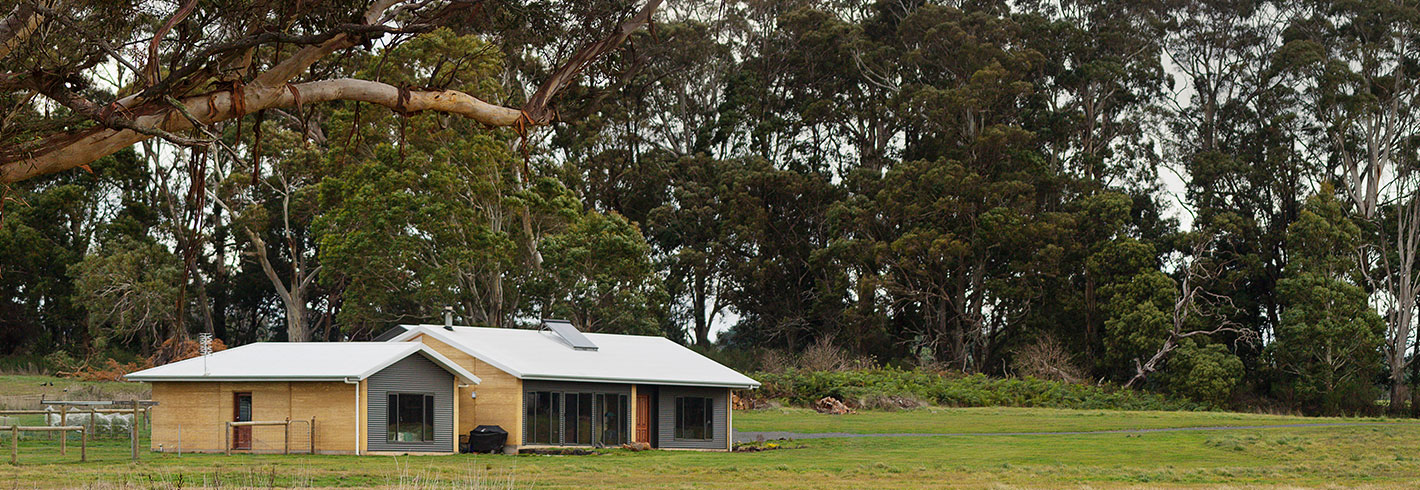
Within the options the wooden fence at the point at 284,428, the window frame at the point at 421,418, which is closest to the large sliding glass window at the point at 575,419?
the window frame at the point at 421,418

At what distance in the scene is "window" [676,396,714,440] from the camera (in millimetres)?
32688

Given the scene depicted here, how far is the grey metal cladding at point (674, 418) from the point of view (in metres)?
32.6

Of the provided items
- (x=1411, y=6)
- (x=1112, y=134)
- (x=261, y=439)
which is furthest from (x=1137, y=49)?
(x=261, y=439)

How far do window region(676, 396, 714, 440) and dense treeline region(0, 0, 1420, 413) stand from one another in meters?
15.1

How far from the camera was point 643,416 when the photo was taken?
32.7 m

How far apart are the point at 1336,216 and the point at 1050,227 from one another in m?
9.62

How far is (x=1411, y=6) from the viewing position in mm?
55438

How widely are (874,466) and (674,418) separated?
1049 centimetres

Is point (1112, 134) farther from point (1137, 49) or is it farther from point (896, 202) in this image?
point (896, 202)

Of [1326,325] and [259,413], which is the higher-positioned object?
[1326,325]

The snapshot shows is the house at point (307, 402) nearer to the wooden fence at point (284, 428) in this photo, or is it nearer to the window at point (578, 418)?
the wooden fence at point (284, 428)

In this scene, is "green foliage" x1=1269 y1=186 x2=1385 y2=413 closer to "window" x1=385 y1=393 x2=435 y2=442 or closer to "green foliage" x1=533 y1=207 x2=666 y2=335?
"green foliage" x1=533 y1=207 x2=666 y2=335

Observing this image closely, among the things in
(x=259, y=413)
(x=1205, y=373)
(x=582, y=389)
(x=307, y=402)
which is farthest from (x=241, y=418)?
(x=1205, y=373)

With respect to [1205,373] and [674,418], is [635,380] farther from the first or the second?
[1205,373]
